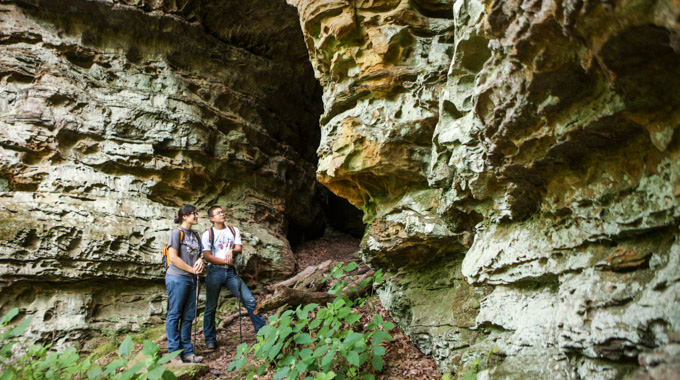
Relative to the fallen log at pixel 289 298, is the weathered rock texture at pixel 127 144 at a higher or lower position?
higher

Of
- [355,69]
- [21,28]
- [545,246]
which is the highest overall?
[21,28]

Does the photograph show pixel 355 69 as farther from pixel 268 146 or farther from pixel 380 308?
pixel 268 146

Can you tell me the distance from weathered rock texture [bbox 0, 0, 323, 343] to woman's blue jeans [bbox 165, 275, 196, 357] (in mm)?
2254

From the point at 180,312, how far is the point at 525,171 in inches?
178

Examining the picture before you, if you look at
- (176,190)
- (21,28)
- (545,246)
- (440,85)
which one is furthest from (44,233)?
(545,246)

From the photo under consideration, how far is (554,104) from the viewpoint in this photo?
2.34 m

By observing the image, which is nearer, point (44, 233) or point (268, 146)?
point (44, 233)

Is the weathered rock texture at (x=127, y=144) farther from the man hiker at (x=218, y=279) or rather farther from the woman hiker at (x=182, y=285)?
the woman hiker at (x=182, y=285)

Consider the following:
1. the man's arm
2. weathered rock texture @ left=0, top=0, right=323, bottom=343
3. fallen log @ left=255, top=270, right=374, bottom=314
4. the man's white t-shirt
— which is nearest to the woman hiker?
the man's arm

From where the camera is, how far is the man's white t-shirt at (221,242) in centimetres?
579

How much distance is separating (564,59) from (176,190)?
784cm

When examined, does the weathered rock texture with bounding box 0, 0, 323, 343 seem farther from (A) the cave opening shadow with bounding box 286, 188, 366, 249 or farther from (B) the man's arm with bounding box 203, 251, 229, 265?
(B) the man's arm with bounding box 203, 251, 229, 265

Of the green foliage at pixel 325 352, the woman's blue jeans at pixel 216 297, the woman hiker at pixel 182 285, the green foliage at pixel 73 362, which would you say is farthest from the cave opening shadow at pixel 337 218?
the green foliage at pixel 73 362

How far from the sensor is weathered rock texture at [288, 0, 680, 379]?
194 cm
